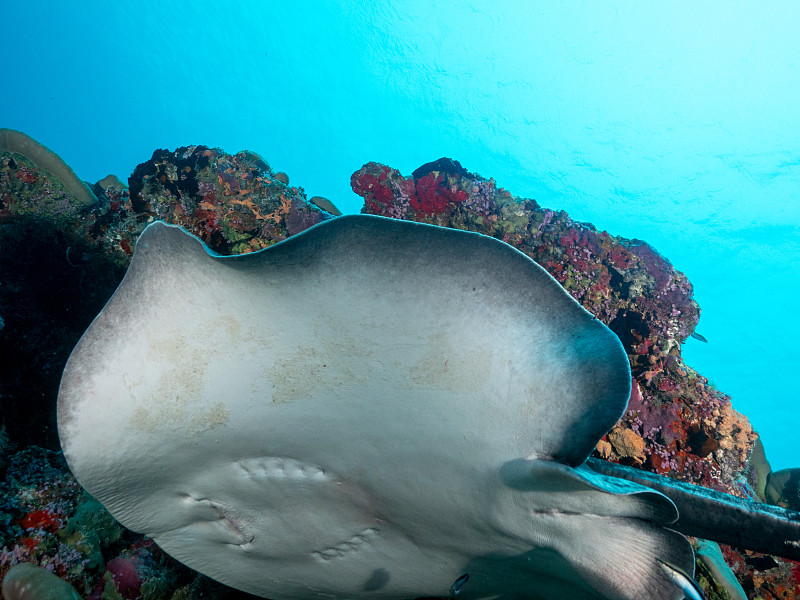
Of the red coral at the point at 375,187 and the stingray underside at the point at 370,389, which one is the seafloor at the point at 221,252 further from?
the stingray underside at the point at 370,389

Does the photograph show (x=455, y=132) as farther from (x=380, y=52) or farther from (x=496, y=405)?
(x=496, y=405)

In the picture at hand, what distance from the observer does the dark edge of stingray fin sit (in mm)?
1345

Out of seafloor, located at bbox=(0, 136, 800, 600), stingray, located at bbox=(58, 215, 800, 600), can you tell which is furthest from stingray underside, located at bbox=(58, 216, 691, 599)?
seafloor, located at bbox=(0, 136, 800, 600)

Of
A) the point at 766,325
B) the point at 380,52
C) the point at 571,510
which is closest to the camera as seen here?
the point at 571,510

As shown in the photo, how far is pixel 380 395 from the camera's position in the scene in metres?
1.54

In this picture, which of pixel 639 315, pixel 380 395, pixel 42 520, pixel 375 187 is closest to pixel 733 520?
pixel 380 395

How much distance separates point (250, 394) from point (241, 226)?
138 inches

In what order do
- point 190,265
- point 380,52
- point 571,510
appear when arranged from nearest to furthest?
point 190,265 < point 571,510 < point 380,52

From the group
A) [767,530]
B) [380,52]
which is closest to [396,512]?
[767,530]

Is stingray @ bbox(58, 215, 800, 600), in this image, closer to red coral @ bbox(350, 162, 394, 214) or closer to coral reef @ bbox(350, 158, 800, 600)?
coral reef @ bbox(350, 158, 800, 600)

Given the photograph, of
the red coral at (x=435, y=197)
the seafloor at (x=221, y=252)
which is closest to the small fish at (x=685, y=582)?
the seafloor at (x=221, y=252)

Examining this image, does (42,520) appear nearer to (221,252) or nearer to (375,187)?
(221,252)

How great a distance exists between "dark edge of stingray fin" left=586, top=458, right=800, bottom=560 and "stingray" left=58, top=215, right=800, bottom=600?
11 mm

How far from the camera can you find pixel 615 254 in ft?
18.5
